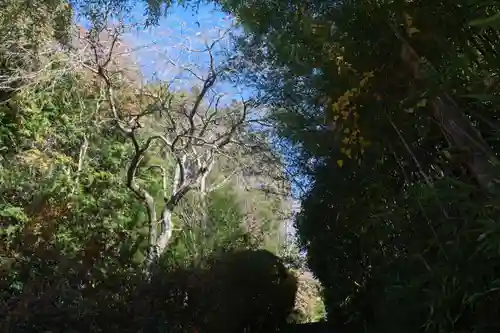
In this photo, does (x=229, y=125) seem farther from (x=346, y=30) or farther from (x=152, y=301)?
(x=346, y=30)

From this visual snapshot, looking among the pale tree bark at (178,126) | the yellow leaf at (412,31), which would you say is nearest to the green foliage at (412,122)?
the yellow leaf at (412,31)

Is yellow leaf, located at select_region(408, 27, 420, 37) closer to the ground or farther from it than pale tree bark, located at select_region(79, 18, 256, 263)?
closer to the ground

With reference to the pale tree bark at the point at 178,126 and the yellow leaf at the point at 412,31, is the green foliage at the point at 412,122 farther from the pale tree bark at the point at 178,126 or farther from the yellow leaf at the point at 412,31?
the pale tree bark at the point at 178,126

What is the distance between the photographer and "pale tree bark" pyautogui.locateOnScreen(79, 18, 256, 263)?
6430 millimetres

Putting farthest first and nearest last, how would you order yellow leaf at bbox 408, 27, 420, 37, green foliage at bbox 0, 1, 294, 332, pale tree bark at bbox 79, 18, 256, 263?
pale tree bark at bbox 79, 18, 256, 263 → green foliage at bbox 0, 1, 294, 332 → yellow leaf at bbox 408, 27, 420, 37

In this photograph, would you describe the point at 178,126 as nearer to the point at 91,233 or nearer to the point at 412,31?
the point at 91,233

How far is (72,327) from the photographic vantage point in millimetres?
4125

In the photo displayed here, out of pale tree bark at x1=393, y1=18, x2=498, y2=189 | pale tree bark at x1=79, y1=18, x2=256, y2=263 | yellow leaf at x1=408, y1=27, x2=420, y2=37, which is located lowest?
pale tree bark at x1=393, y1=18, x2=498, y2=189

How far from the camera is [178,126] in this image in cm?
689

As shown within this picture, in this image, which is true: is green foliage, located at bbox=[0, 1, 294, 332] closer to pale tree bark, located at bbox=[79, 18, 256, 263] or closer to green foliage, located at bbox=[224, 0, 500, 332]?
pale tree bark, located at bbox=[79, 18, 256, 263]

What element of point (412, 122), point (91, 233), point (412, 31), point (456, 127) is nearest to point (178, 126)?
point (91, 233)

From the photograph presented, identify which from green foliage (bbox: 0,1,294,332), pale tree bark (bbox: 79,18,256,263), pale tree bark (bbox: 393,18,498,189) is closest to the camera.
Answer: pale tree bark (bbox: 393,18,498,189)

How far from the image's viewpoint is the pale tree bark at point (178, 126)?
6.43m

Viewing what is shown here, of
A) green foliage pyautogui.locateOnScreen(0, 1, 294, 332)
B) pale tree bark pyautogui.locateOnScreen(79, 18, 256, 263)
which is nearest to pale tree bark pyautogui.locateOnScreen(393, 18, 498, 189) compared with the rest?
green foliage pyautogui.locateOnScreen(0, 1, 294, 332)
